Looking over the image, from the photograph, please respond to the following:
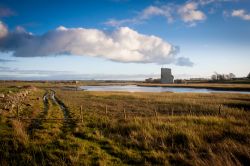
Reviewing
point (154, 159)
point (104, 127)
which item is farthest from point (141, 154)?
point (104, 127)

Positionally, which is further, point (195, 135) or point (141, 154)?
point (195, 135)

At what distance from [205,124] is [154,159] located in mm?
7526

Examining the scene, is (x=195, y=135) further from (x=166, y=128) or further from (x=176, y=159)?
(x=176, y=159)

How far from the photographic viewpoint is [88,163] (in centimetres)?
933

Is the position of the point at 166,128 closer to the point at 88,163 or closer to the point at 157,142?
the point at 157,142

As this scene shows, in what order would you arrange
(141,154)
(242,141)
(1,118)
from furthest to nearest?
(1,118) → (242,141) → (141,154)

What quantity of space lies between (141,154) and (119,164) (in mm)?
1474

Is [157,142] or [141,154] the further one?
[157,142]

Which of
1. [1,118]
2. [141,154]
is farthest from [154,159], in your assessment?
[1,118]

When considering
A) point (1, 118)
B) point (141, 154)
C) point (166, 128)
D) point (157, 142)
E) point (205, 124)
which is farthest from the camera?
point (1, 118)

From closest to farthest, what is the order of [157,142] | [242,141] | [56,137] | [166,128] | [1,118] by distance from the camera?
1. [242,141]
2. [157,142]
3. [56,137]
4. [166,128]
5. [1,118]

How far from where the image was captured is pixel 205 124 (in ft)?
52.9

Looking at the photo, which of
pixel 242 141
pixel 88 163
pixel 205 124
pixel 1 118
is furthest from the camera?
pixel 1 118

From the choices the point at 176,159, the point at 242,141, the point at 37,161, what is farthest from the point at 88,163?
the point at 242,141
